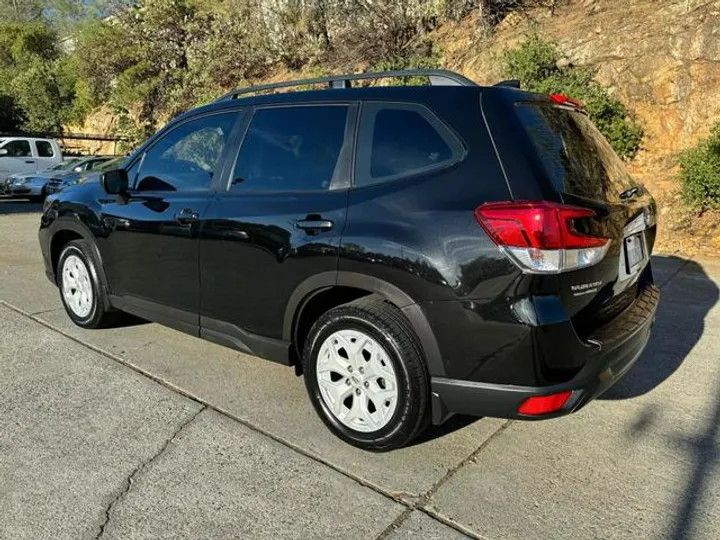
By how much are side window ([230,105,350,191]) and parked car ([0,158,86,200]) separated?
503 inches

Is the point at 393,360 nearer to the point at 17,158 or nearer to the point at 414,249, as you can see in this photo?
the point at 414,249

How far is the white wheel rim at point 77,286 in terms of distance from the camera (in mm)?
4480

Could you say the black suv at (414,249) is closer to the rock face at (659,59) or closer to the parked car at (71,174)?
the rock face at (659,59)

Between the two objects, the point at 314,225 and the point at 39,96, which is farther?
the point at 39,96

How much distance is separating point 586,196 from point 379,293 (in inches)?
41.0

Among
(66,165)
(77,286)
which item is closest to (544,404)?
(77,286)

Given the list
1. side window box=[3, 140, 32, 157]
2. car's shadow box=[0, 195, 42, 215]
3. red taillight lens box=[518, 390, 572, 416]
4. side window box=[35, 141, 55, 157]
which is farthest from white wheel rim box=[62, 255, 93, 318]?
side window box=[35, 141, 55, 157]

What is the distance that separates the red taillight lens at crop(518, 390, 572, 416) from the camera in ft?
7.95

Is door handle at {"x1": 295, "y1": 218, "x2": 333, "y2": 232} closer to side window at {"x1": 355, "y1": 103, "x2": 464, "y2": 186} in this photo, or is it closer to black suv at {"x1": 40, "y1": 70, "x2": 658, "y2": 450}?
black suv at {"x1": 40, "y1": 70, "x2": 658, "y2": 450}

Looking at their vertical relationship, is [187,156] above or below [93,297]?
above

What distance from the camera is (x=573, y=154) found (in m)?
2.74

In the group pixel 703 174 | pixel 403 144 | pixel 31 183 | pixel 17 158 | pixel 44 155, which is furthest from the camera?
pixel 44 155

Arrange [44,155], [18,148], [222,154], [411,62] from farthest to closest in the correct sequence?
[44,155] < [18,148] < [411,62] < [222,154]

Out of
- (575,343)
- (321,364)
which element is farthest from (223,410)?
(575,343)
